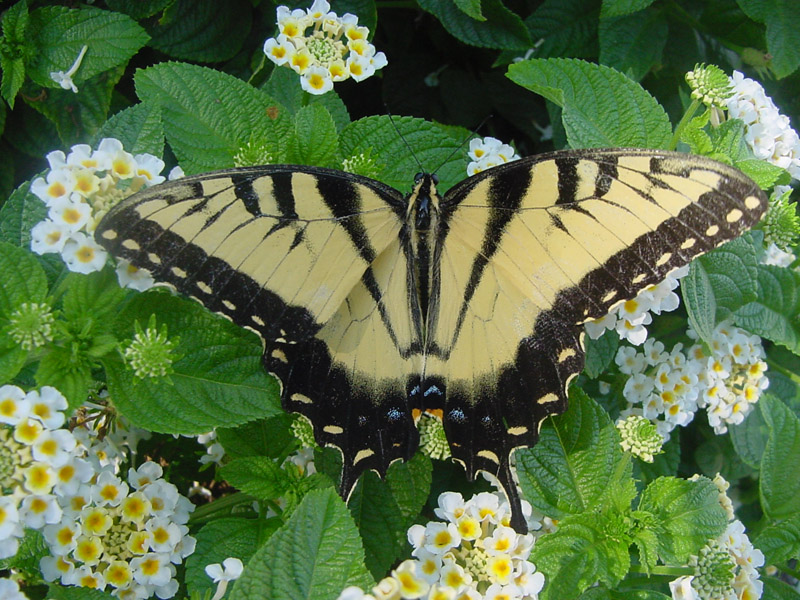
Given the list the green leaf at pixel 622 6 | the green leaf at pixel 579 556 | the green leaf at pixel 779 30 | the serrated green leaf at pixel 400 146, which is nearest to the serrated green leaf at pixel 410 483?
the green leaf at pixel 579 556

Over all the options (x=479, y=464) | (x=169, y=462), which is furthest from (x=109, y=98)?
(x=479, y=464)

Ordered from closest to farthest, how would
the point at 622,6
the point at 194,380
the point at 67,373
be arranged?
the point at 67,373, the point at 194,380, the point at 622,6

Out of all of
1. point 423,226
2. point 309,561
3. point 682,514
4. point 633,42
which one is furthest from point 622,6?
point 309,561

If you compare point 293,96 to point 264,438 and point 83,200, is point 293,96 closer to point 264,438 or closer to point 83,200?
point 83,200

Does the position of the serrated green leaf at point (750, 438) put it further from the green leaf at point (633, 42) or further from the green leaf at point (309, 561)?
the green leaf at point (309, 561)

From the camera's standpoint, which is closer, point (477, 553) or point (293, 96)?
point (477, 553)
